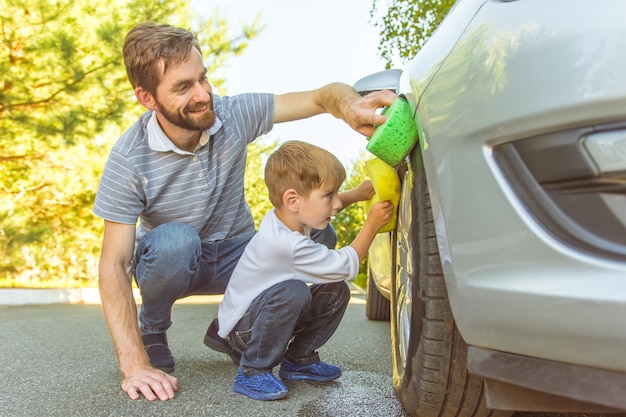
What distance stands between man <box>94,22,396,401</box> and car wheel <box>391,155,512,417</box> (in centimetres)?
73

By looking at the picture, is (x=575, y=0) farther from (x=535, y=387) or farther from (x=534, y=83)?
(x=535, y=387)

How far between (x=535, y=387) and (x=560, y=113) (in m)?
0.46

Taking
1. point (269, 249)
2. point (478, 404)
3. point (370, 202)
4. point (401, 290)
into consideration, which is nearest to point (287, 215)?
point (269, 249)

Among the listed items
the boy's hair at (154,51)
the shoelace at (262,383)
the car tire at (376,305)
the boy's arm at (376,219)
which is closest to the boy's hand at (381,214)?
the boy's arm at (376,219)

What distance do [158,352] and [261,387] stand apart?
2.01 ft

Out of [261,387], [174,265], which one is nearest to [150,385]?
[261,387]

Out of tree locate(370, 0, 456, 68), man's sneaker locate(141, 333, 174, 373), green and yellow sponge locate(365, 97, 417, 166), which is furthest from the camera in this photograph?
tree locate(370, 0, 456, 68)

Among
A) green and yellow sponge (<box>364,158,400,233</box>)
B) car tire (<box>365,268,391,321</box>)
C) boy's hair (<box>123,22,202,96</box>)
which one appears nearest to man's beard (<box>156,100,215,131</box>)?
boy's hair (<box>123,22,202,96</box>)

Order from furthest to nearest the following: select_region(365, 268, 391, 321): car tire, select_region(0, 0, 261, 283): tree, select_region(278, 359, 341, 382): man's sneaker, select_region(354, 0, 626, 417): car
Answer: select_region(0, 0, 261, 283): tree, select_region(365, 268, 391, 321): car tire, select_region(278, 359, 341, 382): man's sneaker, select_region(354, 0, 626, 417): car

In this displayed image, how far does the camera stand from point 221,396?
2025 millimetres

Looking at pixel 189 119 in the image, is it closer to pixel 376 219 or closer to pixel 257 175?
pixel 376 219

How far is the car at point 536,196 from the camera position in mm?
1009

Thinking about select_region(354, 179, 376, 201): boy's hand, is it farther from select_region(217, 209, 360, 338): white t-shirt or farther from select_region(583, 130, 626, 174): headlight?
select_region(583, 130, 626, 174): headlight

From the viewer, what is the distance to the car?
39.7 inches
